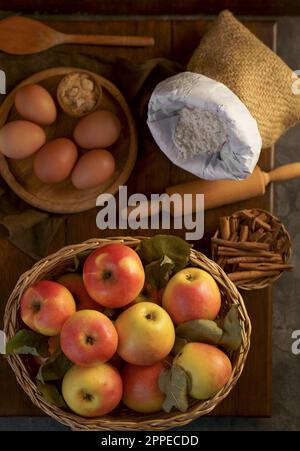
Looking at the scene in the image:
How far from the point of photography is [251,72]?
2.84 feet

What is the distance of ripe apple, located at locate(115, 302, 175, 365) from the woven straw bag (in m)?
0.31

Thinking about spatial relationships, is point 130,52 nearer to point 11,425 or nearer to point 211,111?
point 211,111

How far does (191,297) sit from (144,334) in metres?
0.08

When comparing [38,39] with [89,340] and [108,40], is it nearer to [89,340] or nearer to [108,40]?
[108,40]

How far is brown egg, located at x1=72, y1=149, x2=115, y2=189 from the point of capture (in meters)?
0.89

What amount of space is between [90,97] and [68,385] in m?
0.41

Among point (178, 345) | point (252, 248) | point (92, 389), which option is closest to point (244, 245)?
point (252, 248)

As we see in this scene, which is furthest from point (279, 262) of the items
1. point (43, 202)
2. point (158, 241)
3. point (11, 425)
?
point (11, 425)

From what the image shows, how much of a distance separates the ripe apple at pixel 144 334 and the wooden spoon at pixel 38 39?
42cm

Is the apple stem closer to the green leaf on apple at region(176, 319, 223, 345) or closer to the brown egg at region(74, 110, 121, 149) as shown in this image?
the green leaf on apple at region(176, 319, 223, 345)

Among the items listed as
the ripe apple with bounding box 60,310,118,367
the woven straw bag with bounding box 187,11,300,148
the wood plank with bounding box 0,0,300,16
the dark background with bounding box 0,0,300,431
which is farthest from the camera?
the dark background with bounding box 0,0,300,431

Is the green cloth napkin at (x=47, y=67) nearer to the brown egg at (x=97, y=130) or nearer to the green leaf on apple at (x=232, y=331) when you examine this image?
the brown egg at (x=97, y=130)

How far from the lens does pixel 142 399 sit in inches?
29.4

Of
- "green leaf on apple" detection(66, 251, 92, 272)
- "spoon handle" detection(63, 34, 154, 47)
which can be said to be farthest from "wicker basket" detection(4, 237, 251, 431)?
"spoon handle" detection(63, 34, 154, 47)
